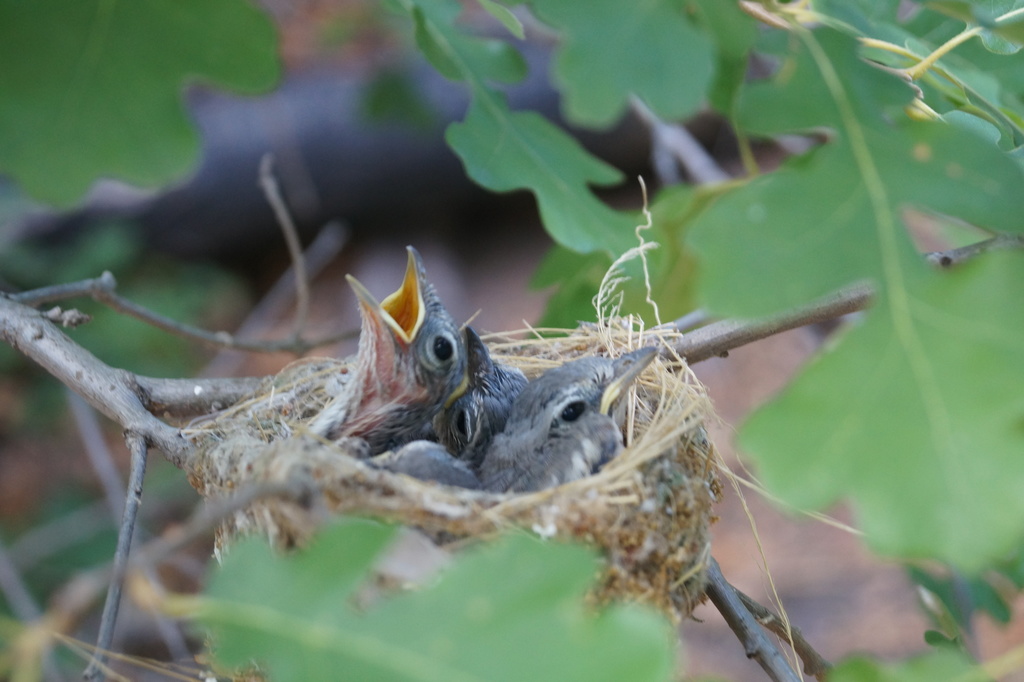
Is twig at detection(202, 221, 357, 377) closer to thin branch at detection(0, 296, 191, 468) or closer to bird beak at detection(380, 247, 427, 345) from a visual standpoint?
bird beak at detection(380, 247, 427, 345)

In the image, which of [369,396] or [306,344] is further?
[306,344]

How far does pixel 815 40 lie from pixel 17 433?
19.0 feet

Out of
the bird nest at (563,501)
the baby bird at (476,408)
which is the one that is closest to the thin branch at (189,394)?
the bird nest at (563,501)

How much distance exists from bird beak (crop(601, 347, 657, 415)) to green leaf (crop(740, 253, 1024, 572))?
2.70ft

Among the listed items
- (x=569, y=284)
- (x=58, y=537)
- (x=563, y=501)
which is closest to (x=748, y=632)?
(x=563, y=501)

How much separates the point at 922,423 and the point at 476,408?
4.31 ft

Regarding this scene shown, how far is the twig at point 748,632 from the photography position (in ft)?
5.42

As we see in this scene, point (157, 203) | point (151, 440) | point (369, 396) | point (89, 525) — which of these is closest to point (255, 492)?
point (151, 440)

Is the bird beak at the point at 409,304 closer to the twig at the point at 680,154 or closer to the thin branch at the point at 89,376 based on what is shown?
the thin branch at the point at 89,376

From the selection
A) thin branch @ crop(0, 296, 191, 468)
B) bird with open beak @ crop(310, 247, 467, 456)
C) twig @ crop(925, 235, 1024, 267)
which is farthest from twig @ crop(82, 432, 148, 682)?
twig @ crop(925, 235, 1024, 267)

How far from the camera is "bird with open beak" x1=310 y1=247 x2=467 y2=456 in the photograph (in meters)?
2.14

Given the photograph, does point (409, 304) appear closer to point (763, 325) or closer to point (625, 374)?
point (625, 374)

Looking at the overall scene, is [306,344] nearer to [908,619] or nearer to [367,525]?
A: [367,525]

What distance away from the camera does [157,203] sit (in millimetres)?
5824
